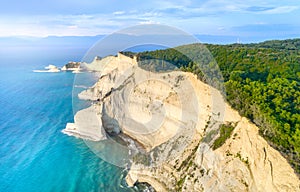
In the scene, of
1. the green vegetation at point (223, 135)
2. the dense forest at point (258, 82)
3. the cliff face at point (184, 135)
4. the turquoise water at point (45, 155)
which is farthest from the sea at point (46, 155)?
the dense forest at point (258, 82)

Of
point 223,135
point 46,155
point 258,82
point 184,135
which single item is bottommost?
point 46,155

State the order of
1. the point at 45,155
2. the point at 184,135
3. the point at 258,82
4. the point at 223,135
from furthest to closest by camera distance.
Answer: the point at 45,155 → the point at 184,135 → the point at 258,82 → the point at 223,135

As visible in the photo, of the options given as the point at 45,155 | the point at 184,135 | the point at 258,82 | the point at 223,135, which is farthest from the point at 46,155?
the point at 258,82

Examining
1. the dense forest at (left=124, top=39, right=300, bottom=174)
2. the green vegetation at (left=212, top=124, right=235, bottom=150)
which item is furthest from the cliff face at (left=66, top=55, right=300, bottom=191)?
the dense forest at (left=124, top=39, right=300, bottom=174)

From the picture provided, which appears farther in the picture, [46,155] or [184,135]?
[46,155]

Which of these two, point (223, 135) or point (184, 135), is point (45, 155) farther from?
point (223, 135)

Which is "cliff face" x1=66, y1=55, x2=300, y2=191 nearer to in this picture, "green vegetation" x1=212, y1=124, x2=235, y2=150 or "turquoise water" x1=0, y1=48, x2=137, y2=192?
"green vegetation" x1=212, y1=124, x2=235, y2=150
